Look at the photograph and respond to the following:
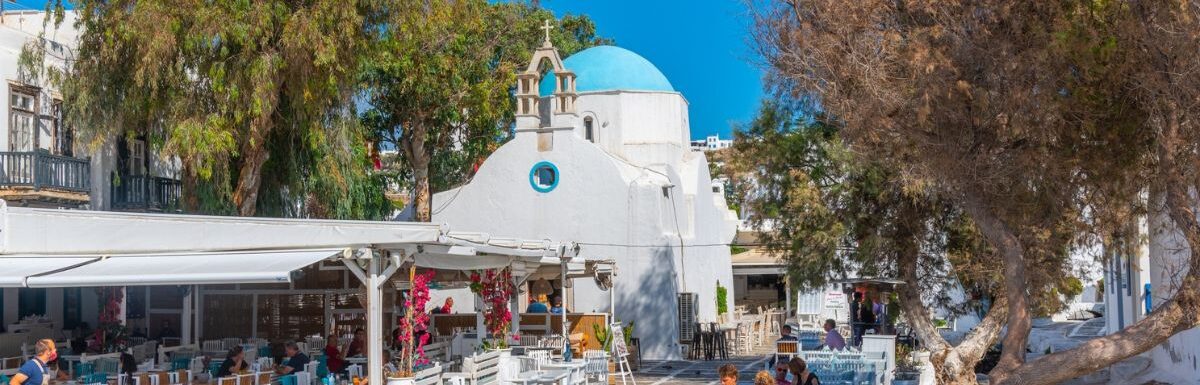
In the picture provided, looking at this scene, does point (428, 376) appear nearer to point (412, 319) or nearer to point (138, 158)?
point (412, 319)

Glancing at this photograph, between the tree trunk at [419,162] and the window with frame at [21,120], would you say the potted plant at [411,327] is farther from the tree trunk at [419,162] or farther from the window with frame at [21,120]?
the tree trunk at [419,162]

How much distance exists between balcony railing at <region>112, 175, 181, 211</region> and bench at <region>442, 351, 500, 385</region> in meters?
9.95

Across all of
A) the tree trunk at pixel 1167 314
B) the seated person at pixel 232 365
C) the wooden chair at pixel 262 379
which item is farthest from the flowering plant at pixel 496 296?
the tree trunk at pixel 1167 314

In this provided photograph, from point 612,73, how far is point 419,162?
19.9ft

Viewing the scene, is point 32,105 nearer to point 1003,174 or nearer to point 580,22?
point 1003,174

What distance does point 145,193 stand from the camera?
78.0 feet

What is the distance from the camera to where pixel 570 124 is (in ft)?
93.7

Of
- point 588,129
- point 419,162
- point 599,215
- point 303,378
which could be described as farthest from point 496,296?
point 419,162

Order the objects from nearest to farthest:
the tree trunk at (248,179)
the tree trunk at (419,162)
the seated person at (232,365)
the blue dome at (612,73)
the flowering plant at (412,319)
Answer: the flowering plant at (412,319) → the seated person at (232,365) → the tree trunk at (248,179) → the blue dome at (612,73) → the tree trunk at (419,162)

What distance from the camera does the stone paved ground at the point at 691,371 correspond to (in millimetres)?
22469

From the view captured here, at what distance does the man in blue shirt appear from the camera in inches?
424

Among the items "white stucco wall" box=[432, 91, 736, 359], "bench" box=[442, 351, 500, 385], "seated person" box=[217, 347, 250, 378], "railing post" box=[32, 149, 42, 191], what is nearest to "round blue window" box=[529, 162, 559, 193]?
"white stucco wall" box=[432, 91, 736, 359]

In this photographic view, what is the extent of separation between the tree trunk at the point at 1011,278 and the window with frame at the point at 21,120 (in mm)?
15352

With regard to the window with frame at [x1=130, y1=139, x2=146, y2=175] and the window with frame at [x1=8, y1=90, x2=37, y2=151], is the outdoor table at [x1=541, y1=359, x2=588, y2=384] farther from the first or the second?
the window with frame at [x1=130, y1=139, x2=146, y2=175]
